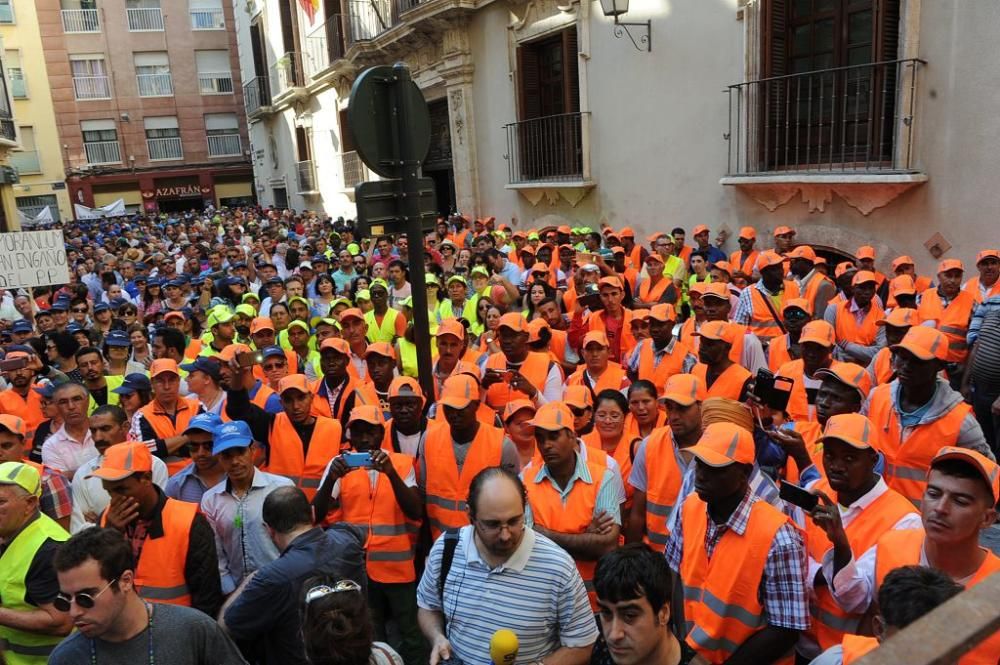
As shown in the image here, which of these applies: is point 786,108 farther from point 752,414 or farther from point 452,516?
point 452,516

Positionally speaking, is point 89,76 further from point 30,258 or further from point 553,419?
point 553,419

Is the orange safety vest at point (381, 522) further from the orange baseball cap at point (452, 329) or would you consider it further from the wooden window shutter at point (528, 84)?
the wooden window shutter at point (528, 84)

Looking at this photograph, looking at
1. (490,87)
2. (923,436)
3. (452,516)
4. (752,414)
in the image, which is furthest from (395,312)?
(490,87)

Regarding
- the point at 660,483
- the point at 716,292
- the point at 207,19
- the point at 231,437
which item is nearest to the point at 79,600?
the point at 231,437

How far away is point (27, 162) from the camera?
33.8 meters

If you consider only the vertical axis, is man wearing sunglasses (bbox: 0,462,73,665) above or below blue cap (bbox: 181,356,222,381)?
below

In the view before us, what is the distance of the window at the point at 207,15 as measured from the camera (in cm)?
3731

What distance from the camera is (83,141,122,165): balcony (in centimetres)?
Answer: 3612

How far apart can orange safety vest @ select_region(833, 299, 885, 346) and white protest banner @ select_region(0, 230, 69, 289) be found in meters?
8.26

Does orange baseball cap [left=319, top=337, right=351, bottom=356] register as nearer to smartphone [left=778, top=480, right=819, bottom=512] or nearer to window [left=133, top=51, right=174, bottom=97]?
smartphone [left=778, top=480, right=819, bottom=512]

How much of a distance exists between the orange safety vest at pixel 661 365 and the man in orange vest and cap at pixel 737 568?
251 cm

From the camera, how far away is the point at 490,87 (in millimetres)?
15406

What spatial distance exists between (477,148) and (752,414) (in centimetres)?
1351

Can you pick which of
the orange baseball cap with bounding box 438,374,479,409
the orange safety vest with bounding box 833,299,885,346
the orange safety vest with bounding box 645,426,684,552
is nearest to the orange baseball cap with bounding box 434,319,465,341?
the orange baseball cap with bounding box 438,374,479,409
